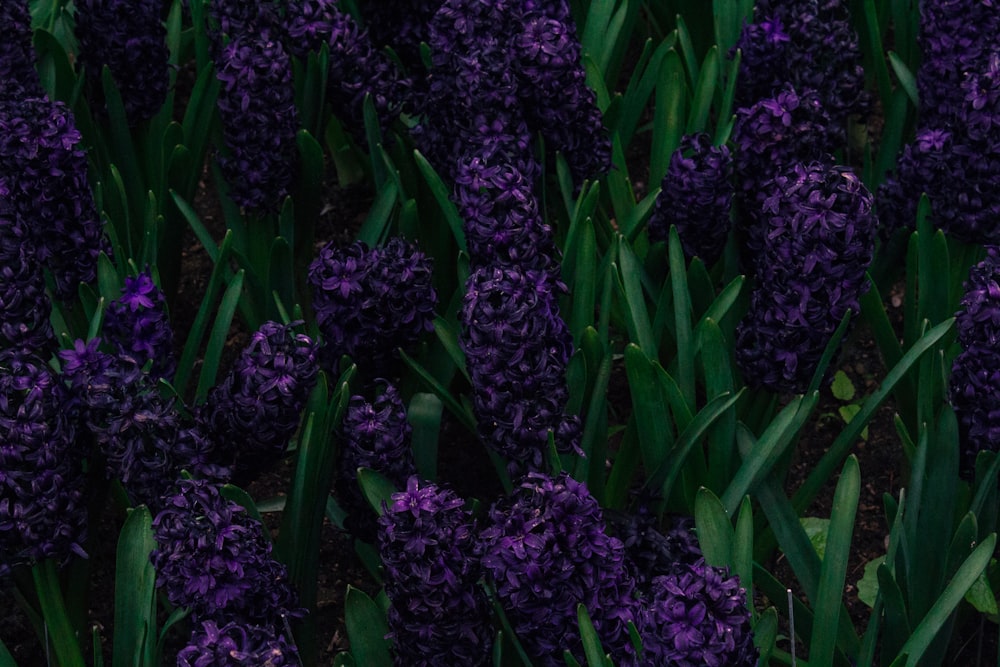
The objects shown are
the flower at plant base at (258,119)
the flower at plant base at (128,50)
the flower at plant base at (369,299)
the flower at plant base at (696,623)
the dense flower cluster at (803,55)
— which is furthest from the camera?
the flower at plant base at (128,50)

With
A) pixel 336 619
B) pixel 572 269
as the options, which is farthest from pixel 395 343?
pixel 336 619

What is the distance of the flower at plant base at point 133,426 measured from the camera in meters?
2.33

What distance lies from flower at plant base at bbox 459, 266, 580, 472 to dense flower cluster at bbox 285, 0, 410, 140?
3.44ft

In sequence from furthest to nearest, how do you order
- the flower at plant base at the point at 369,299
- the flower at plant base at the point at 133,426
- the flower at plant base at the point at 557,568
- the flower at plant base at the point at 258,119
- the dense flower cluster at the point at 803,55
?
the dense flower cluster at the point at 803,55
the flower at plant base at the point at 258,119
the flower at plant base at the point at 369,299
the flower at plant base at the point at 133,426
the flower at plant base at the point at 557,568

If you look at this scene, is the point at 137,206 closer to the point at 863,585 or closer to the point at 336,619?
the point at 336,619

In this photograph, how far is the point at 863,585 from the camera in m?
2.94

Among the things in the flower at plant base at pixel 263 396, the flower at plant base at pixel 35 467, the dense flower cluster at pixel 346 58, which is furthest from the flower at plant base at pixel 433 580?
the dense flower cluster at pixel 346 58

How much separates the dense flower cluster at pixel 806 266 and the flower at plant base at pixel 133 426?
1104 mm

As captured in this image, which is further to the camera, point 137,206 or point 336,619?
point 137,206

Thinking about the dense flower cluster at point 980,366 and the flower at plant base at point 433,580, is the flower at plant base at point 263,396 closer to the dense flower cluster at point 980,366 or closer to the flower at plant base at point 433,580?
the flower at plant base at point 433,580

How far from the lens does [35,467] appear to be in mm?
2240

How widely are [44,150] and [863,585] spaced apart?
79.0 inches

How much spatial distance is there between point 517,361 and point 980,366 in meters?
0.87

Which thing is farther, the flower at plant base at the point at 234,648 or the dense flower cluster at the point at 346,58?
the dense flower cluster at the point at 346,58
